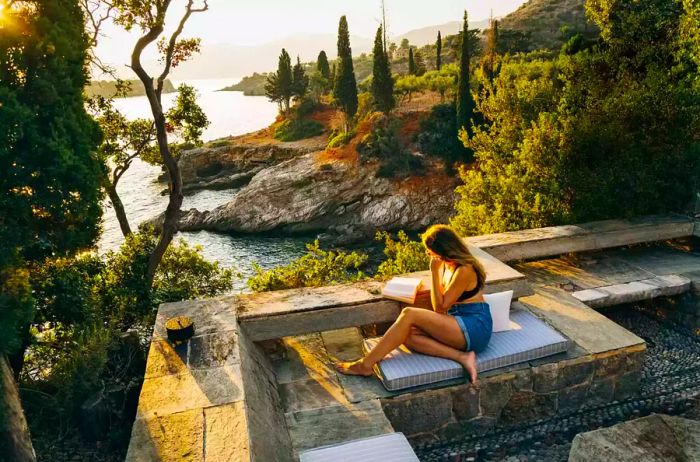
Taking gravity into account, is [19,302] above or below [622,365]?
above

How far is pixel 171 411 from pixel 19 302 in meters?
1.46

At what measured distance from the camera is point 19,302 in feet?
11.9

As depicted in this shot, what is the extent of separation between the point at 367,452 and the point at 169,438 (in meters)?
1.30

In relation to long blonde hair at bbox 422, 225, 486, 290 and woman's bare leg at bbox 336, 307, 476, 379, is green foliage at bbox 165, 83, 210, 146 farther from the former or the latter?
woman's bare leg at bbox 336, 307, 476, 379

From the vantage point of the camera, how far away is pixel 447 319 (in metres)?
4.20

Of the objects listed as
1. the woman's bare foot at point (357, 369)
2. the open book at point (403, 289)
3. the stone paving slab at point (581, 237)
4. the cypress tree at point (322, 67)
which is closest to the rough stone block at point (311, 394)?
the woman's bare foot at point (357, 369)

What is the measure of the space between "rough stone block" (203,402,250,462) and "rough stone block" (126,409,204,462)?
0.05m

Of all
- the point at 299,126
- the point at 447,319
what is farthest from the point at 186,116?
the point at 299,126

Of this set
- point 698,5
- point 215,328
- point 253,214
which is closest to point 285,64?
point 253,214

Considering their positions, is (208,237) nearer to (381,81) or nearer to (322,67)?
(381,81)

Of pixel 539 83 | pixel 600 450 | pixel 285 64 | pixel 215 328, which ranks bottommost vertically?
pixel 600 450

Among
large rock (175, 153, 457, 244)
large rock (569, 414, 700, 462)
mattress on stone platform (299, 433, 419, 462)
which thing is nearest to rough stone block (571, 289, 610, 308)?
large rock (569, 414, 700, 462)

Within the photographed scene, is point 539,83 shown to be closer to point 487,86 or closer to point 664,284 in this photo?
point 487,86

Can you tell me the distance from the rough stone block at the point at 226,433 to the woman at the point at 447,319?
1327 millimetres
